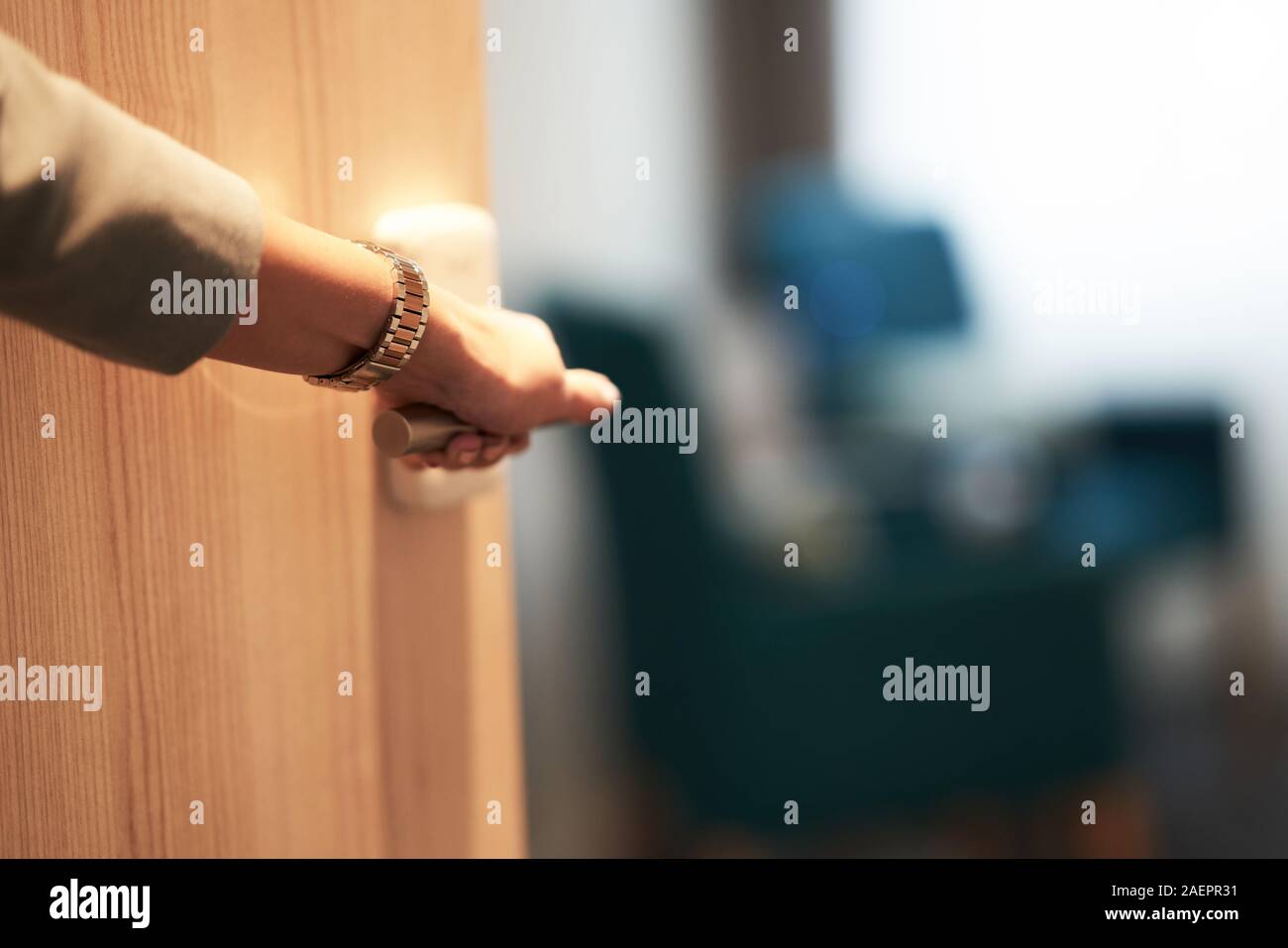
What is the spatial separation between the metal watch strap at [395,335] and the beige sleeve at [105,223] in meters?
0.06

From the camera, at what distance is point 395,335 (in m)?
0.37

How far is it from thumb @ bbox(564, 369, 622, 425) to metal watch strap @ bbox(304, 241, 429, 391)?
12 cm

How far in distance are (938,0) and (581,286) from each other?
106 cm

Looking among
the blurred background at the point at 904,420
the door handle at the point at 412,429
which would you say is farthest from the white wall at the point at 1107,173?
the door handle at the point at 412,429

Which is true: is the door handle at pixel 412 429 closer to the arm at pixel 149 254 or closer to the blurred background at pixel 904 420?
the arm at pixel 149 254

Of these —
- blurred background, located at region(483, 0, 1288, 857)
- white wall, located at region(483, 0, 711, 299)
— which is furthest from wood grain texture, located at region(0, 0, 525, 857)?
white wall, located at region(483, 0, 711, 299)

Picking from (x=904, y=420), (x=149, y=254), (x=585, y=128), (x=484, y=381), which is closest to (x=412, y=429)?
(x=484, y=381)

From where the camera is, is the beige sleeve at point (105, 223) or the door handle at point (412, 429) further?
the door handle at point (412, 429)

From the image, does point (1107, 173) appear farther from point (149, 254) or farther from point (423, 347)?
point (149, 254)

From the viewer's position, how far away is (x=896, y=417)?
1.70 meters

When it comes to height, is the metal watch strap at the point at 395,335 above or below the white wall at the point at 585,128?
below

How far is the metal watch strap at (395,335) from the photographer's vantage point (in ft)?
1.20
